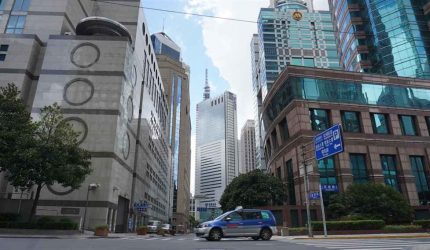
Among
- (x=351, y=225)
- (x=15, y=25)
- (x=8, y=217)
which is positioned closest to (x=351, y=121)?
(x=351, y=225)

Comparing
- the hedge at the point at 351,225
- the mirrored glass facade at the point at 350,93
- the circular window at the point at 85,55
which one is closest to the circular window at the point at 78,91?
the circular window at the point at 85,55

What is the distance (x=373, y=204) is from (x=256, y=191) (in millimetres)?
14874

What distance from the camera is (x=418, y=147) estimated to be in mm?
49812

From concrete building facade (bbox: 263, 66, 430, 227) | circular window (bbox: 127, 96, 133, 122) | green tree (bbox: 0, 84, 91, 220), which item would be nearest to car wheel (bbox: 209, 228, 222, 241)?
green tree (bbox: 0, 84, 91, 220)

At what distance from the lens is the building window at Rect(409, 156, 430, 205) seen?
47438 mm

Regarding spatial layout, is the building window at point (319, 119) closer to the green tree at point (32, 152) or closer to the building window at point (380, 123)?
the building window at point (380, 123)

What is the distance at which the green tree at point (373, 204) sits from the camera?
36.1 m

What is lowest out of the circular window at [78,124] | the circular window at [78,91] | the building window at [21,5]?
the circular window at [78,124]

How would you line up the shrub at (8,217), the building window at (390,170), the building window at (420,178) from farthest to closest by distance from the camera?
1. the building window at (420,178)
2. the building window at (390,170)
3. the shrub at (8,217)

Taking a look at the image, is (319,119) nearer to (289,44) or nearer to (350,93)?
(350,93)

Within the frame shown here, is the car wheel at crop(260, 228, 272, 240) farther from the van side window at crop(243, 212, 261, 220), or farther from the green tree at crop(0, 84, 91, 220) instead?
the green tree at crop(0, 84, 91, 220)

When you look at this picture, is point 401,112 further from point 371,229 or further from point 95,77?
point 95,77

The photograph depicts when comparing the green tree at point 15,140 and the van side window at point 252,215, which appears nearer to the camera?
the van side window at point 252,215

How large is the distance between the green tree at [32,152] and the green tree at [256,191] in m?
24.3
